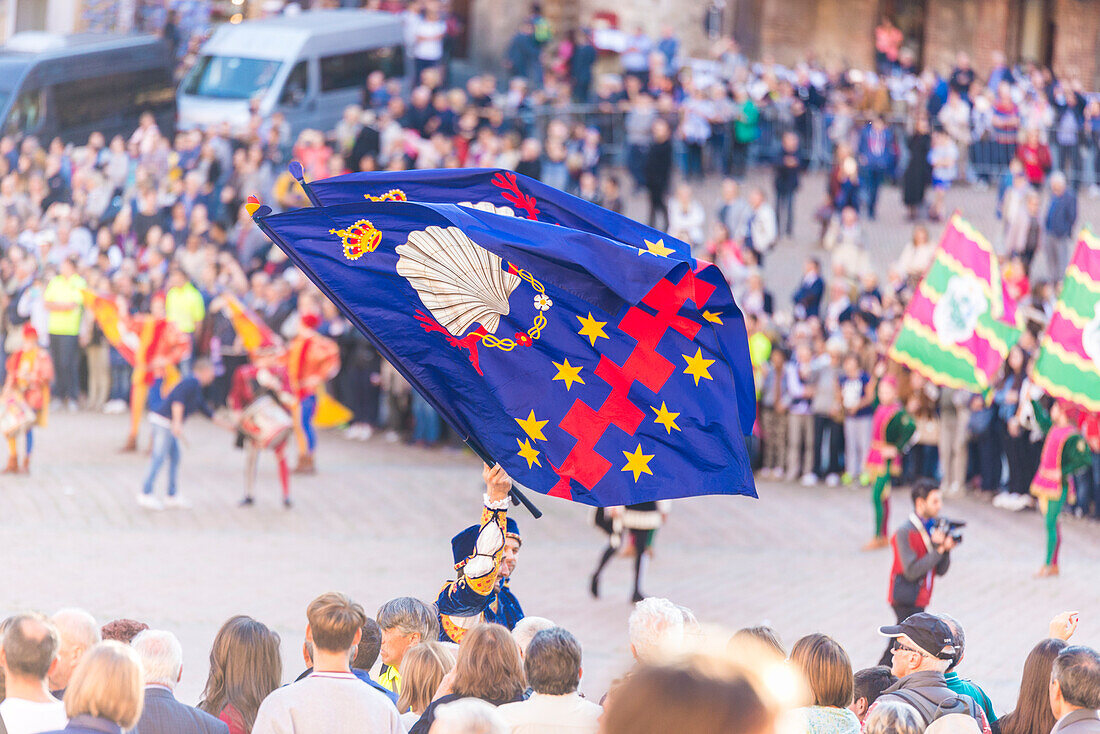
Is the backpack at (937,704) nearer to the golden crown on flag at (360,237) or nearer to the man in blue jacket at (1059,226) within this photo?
the golden crown on flag at (360,237)

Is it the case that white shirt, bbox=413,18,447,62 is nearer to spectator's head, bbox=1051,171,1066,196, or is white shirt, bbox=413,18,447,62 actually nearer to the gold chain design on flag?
spectator's head, bbox=1051,171,1066,196

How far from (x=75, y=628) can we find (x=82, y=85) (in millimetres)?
20717

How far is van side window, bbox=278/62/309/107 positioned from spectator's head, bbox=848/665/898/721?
67.5 feet

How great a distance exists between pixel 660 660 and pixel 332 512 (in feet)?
45.1

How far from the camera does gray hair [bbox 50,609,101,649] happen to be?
19.0 feet

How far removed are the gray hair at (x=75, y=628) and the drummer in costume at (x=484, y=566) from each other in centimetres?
160

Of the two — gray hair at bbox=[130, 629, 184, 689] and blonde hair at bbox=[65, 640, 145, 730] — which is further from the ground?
blonde hair at bbox=[65, 640, 145, 730]

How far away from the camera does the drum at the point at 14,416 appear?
16.6 meters

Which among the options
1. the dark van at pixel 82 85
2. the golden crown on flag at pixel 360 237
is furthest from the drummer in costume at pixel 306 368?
the golden crown on flag at pixel 360 237

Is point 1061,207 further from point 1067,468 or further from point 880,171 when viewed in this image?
point 1067,468

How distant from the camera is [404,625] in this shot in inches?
264

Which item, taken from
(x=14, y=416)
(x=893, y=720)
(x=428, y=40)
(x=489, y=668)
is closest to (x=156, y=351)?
(x=14, y=416)

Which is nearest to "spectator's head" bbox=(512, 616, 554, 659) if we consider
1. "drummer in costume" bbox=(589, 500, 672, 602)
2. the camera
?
the camera

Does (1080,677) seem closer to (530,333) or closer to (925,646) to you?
(925,646)
